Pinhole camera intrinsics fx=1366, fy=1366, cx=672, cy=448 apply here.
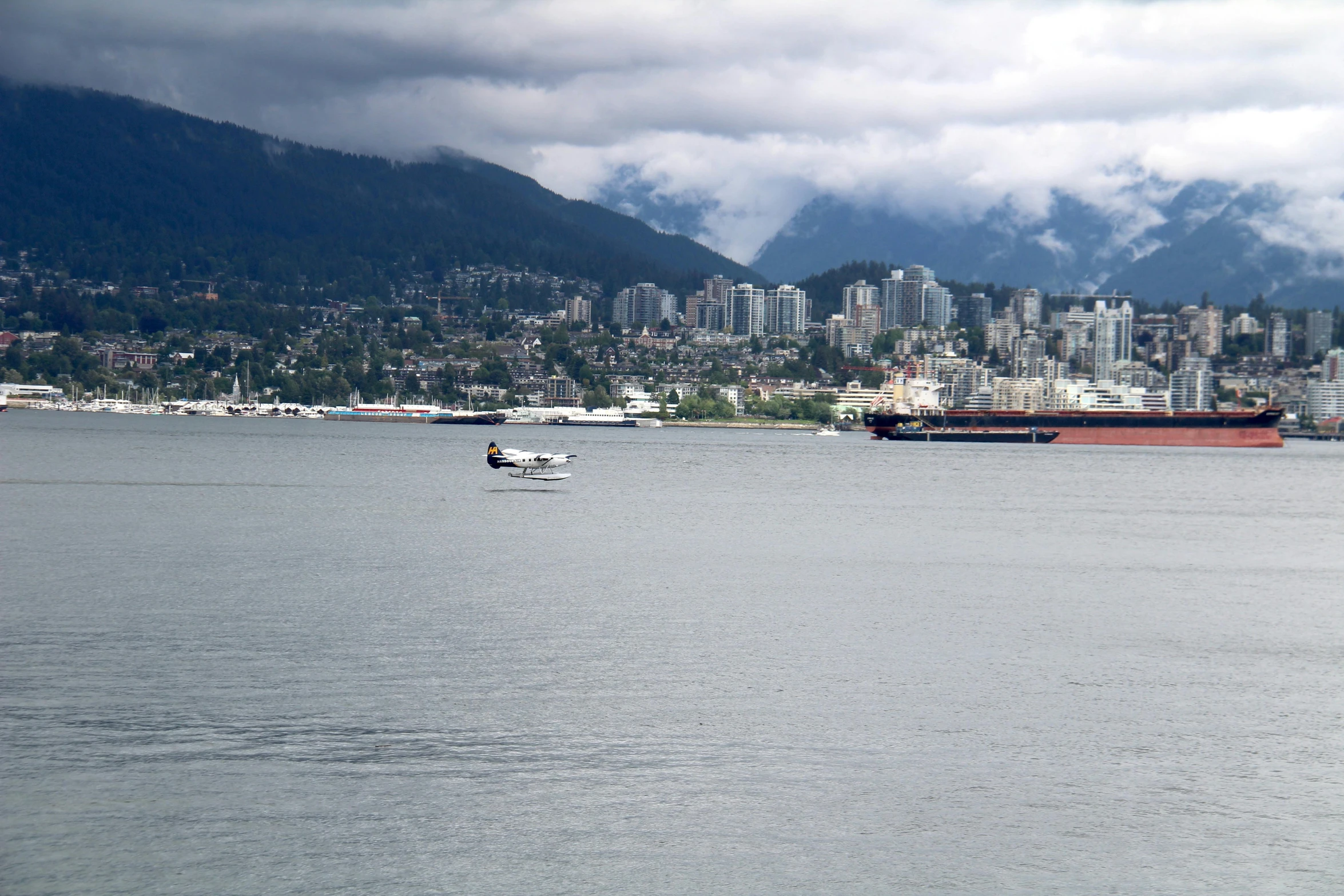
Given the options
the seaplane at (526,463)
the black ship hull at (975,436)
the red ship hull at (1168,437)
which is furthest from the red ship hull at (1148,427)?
the seaplane at (526,463)

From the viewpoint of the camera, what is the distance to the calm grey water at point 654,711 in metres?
13.8

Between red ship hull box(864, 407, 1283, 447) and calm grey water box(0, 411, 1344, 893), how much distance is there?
4172 inches

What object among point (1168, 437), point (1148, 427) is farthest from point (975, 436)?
point (1168, 437)

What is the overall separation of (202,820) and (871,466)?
86.2 meters

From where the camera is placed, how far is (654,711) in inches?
763

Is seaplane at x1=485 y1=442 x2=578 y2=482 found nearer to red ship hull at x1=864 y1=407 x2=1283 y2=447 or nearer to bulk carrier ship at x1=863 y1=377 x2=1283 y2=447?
bulk carrier ship at x1=863 y1=377 x2=1283 y2=447

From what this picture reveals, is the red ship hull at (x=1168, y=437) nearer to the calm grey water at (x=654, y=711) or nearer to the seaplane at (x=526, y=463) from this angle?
the seaplane at (x=526, y=463)

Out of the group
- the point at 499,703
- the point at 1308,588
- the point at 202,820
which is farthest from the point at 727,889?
the point at 1308,588

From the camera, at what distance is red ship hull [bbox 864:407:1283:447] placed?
148625 mm

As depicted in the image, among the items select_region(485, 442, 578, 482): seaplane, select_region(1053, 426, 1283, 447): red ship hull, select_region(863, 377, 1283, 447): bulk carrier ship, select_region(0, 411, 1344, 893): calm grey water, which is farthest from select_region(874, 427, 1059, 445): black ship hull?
select_region(0, 411, 1344, 893): calm grey water

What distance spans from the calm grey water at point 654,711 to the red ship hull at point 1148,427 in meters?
106

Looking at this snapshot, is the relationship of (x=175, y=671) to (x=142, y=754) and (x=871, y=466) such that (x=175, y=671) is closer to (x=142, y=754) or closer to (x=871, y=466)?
(x=142, y=754)

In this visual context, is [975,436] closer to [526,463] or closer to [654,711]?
[526,463]

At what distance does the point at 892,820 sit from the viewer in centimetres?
1507
